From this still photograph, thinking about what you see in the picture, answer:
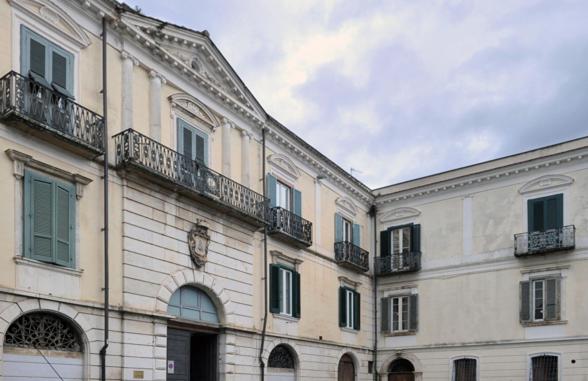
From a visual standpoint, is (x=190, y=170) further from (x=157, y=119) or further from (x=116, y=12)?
(x=116, y=12)

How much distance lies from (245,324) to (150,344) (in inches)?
161

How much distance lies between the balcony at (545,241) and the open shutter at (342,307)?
6.26 m

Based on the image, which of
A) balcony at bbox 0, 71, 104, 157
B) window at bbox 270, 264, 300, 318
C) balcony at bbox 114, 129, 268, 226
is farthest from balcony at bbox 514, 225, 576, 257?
balcony at bbox 0, 71, 104, 157

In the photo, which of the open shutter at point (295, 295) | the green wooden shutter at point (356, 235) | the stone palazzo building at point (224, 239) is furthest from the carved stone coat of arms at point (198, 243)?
the green wooden shutter at point (356, 235)

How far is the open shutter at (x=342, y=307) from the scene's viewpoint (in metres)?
24.2

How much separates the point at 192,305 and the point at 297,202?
21.6ft

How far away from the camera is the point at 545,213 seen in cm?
2308

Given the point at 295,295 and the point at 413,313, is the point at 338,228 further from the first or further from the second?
the point at 413,313

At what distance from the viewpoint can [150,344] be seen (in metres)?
15.1

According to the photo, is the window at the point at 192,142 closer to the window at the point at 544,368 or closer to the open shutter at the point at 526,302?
the open shutter at the point at 526,302

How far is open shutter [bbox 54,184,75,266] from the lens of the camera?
42.7 ft

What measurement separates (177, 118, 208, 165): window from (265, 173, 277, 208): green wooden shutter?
3229mm

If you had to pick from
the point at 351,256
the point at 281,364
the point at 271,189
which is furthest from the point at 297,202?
the point at 281,364

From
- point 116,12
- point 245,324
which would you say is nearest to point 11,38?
point 116,12
